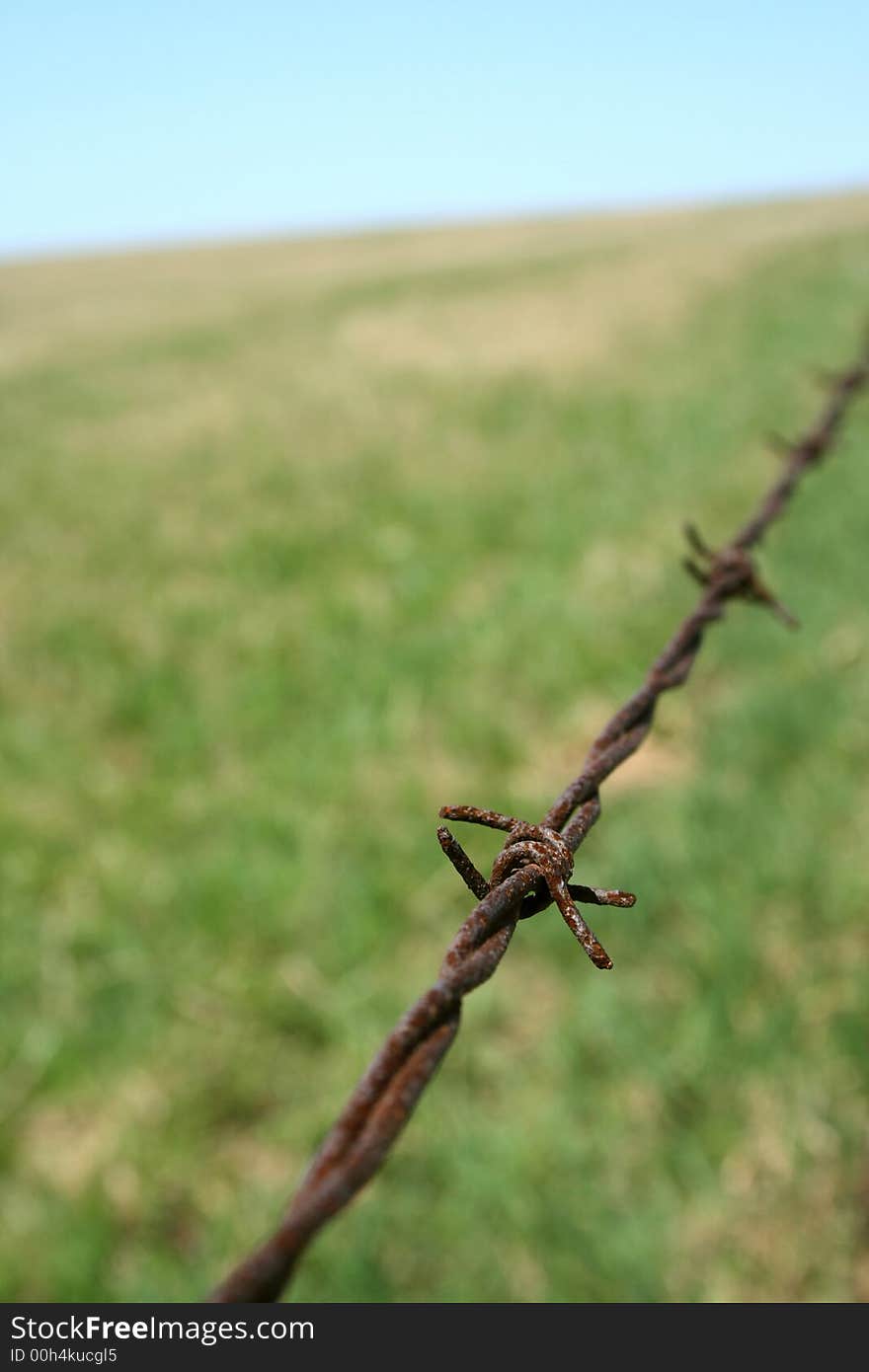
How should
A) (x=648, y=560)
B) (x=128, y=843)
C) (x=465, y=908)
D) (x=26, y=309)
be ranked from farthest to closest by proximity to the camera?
1. (x=26, y=309)
2. (x=648, y=560)
3. (x=128, y=843)
4. (x=465, y=908)

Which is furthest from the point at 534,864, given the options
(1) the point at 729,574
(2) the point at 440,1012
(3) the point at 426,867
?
(3) the point at 426,867

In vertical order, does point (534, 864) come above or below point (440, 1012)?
above

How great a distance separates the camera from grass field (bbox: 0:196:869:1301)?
2.78 metres

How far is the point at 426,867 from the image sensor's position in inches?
175

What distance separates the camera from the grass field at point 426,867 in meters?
2.78

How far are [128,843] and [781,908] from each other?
2.86 metres

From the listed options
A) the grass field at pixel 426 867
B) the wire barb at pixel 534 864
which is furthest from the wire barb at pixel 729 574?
the grass field at pixel 426 867

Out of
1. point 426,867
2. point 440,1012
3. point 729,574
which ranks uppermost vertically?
point 426,867

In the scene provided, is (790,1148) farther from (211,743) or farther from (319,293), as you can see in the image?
(319,293)

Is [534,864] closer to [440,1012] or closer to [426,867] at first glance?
[440,1012]

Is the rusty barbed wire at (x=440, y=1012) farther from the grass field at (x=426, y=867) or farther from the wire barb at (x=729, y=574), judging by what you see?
the grass field at (x=426, y=867)

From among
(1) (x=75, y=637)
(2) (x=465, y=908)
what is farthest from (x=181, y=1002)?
(1) (x=75, y=637)

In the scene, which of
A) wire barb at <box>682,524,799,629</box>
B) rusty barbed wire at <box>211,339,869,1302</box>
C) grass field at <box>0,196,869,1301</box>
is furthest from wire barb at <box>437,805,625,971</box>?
grass field at <box>0,196,869,1301</box>

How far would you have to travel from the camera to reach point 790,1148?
8.91 feet
